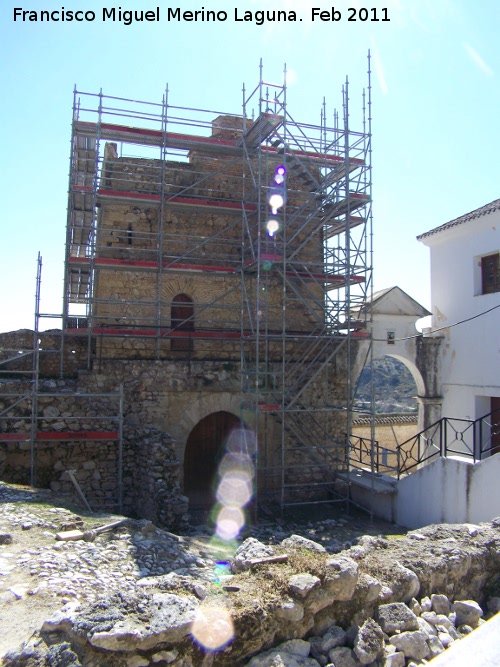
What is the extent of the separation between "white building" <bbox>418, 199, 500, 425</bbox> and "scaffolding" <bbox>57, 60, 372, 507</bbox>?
302 centimetres

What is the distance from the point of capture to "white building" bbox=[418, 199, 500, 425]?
13.5 meters

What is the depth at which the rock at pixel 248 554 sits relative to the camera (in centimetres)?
491

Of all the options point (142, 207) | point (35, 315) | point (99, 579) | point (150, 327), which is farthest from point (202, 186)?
point (99, 579)

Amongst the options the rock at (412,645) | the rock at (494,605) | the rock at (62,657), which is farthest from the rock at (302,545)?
the rock at (62,657)

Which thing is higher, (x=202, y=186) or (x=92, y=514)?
(x=202, y=186)

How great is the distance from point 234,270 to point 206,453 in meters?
4.31

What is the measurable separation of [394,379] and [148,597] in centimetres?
2744

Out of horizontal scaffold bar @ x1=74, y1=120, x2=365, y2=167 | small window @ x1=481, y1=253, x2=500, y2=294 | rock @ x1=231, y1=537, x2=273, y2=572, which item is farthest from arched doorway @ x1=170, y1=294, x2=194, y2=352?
small window @ x1=481, y1=253, x2=500, y2=294

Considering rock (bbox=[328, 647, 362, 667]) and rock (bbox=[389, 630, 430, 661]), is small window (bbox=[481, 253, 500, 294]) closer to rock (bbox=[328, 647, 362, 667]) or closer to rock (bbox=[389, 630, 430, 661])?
rock (bbox=[389, 630, 430, 661])

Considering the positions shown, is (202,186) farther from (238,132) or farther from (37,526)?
(37,526)

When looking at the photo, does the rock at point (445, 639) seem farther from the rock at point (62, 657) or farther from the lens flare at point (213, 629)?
the rock at point (62, 657)

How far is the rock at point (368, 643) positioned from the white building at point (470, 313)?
10.3 meters

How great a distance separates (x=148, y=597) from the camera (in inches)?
155

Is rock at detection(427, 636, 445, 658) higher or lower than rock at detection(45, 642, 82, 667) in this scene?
lower
